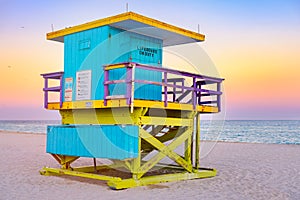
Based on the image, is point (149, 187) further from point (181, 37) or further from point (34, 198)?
point (181, 37)

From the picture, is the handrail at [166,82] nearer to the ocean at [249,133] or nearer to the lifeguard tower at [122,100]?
the lifeguard tower at [122,100]

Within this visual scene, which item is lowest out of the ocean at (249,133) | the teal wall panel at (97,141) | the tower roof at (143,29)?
the ocean at (249,133)

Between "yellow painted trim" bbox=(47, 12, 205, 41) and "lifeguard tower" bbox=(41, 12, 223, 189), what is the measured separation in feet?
0.08

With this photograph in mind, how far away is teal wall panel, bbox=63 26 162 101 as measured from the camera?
1023 cm

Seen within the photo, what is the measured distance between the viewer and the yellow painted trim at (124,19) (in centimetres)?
967

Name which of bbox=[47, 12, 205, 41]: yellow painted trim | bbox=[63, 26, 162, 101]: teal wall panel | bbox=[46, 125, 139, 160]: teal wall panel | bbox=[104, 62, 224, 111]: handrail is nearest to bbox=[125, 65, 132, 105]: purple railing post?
bbox=[104, 62, 224, 111]: handrail

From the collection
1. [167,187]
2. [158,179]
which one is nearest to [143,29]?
[158,179]

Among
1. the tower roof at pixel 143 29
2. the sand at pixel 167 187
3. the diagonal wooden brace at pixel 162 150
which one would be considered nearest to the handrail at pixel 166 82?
the diagonal wooden brace at pixel 162 150

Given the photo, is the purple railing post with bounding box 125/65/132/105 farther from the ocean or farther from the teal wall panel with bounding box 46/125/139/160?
the ocean

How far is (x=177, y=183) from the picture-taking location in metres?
10.2

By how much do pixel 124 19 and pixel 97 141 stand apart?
9.54 feet

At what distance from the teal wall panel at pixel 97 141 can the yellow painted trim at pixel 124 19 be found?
2.54 m

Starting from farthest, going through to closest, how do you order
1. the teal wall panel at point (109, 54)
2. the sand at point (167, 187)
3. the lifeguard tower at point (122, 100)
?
the teal wall panel at point (109, 54) < the lifeguard tower at point (122, 100) < the sand at point (167, 187)

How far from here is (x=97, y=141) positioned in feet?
31.2
